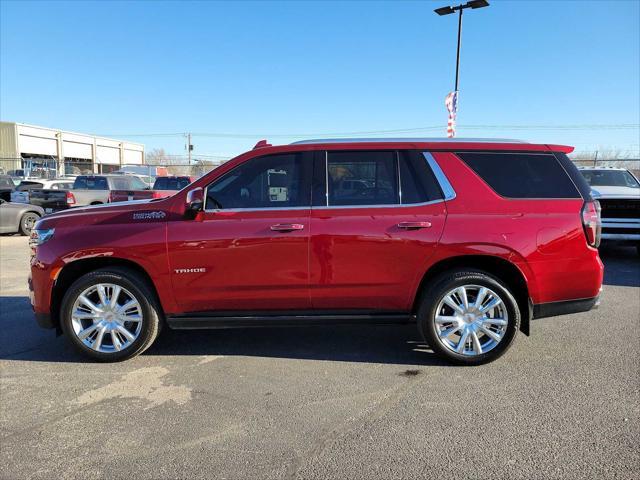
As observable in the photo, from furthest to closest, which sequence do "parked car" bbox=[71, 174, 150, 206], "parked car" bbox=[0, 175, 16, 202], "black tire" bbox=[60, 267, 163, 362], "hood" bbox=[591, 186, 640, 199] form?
"parked car" bbox=[0, 175, 16, 202], "parked car" bbox=[71, 174, 150, 206], "hood" bbox=[591, 186, 640, 199], "black tire" bbox=[60, 267, 163, 362]

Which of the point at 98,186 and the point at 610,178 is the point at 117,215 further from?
the point at 98,186

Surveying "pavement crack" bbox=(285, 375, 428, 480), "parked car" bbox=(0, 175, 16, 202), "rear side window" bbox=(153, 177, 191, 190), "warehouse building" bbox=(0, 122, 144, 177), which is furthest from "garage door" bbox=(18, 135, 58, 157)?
"pavement crack" bbox=(285, 375, 428, 480)

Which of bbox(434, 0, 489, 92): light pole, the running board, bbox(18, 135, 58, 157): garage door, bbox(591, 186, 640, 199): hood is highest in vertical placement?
→ bbox(18, 135, 58, 157): garage door

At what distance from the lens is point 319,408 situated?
3.33 metres

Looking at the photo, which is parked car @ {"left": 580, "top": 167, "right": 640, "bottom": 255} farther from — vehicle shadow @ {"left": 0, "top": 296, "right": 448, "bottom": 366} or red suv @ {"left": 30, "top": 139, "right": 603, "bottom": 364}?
vehicle shadow @ {"left": 0, "top": 296, "right": 448, "bottom": 366}

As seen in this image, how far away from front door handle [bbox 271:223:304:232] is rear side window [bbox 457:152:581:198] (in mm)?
1575

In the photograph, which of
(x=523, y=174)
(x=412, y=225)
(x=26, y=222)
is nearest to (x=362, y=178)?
(x=412, y=225)

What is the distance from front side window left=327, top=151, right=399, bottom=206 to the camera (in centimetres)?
402

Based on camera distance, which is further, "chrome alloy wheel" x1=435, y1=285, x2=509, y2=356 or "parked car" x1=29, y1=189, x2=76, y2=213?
"parked car" x1=29, y1=189, x2=76, y2=213

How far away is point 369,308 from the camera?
4086 mm

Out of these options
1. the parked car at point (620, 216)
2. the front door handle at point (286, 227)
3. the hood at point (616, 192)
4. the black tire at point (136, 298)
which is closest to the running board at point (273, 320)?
the black tire at point (136, 298)

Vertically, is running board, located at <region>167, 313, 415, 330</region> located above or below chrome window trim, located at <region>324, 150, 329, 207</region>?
below

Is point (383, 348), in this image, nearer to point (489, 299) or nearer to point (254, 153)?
point (489, 299)

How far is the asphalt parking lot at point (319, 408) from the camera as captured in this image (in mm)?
2682
